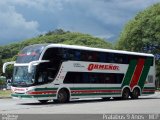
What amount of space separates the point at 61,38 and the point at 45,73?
322ft

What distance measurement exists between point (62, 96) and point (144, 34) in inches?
1355

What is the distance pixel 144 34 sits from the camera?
60344 millimetres

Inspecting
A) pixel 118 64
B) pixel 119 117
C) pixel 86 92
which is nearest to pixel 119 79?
pixel 118 64

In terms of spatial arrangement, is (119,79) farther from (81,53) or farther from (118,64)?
(81,53)

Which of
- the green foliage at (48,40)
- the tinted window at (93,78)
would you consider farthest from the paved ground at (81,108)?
the green foliage at (48,40)

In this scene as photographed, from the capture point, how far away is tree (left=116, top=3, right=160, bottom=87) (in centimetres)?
5947

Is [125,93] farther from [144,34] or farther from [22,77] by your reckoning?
[144,34]

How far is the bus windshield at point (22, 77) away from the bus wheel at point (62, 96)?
2.30m

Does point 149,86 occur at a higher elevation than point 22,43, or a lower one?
lower

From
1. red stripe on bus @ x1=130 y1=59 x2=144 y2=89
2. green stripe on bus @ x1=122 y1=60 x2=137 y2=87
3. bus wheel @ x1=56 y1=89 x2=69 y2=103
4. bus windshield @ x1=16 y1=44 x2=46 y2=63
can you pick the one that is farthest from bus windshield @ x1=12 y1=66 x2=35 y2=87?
red stripe on bus @ x1=130 y1=59 x2=144 y2=89

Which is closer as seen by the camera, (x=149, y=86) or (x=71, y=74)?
(x=71, y=74)

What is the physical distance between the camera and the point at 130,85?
33188mm

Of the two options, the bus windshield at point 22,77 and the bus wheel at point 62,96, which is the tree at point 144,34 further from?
the bus windshield at point 22,77

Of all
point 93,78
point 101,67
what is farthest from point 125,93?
point 93,78
